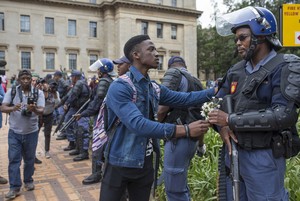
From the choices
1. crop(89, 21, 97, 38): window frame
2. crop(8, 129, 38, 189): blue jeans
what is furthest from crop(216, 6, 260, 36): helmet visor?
crop(89, 21, 97, 38): window frame

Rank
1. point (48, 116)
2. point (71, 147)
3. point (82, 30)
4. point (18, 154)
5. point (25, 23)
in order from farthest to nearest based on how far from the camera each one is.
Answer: point (82, 30)
point (25, 23)
point (71, 147)
point (48, 116)
point (18, 154)

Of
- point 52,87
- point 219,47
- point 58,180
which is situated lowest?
point 58,180

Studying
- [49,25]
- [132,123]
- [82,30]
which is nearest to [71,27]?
[82,30]

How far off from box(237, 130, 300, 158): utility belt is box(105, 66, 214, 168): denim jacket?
0.57 meters

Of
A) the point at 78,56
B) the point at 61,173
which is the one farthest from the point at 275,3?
the point at 61,173

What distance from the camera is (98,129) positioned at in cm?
308

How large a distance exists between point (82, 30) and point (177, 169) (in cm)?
3974

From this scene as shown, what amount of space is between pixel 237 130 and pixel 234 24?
831 millimetres

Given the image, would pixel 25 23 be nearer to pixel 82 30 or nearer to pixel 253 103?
pixel 82 30

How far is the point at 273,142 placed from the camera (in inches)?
87.0

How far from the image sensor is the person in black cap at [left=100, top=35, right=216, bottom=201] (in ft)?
7.75

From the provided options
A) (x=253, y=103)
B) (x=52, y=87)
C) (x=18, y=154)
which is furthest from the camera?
(x=52, y=87)

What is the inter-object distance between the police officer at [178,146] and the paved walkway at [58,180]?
188 cm

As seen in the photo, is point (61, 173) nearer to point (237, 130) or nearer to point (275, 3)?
point (237, 130)
